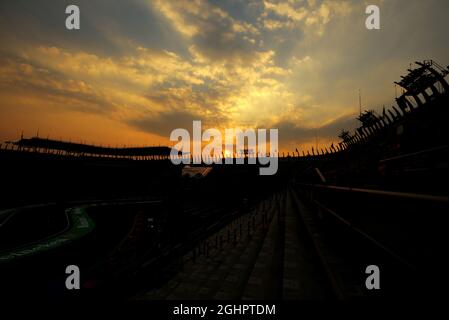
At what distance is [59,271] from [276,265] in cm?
927

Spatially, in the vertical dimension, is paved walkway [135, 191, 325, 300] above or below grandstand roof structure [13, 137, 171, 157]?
below

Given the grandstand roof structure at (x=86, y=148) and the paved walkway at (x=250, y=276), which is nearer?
the paved walkway at (x=250, y=276)

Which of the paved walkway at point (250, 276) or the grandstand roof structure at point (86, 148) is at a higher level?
the grandstand roof structure at point (86, 148)

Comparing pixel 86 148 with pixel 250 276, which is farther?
pixel 86 148

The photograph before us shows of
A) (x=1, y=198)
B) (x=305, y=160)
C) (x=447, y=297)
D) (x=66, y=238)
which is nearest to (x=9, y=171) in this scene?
(x=1, y=198)

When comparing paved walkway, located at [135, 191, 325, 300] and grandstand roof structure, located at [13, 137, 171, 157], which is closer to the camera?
paved walkway, located at [135, 191, 325, 300]

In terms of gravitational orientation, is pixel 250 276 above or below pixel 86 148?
below

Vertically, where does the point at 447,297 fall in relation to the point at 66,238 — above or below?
above

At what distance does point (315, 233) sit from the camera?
727 cm

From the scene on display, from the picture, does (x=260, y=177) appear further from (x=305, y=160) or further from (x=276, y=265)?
(x=276, y=265)
